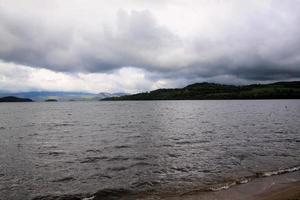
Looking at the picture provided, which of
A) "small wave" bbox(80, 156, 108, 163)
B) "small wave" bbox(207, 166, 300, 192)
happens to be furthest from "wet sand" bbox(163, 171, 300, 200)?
"small wave" bbox(80, 156, 108, 163)

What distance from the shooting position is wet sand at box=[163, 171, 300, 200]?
1720 centimetres

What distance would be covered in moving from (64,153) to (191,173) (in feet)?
50.9

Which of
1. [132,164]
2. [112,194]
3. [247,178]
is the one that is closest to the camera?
[112,194]

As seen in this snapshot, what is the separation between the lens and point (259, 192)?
18.5m

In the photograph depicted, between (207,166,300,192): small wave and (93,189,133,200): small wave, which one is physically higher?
(93,189,133,200): small wave

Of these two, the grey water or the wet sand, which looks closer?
the wet sand

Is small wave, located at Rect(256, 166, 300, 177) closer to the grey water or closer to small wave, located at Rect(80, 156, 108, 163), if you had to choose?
the grey water

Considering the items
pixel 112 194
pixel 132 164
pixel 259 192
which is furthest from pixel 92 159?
pixel 259 192

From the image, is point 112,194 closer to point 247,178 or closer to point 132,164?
point 132,164

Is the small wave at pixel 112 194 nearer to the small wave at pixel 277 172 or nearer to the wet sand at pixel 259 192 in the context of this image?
the wet sand at pixel 259 192

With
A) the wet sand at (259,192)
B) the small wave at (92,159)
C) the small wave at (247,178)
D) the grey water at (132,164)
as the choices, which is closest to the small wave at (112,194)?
the grey water at (132,164)

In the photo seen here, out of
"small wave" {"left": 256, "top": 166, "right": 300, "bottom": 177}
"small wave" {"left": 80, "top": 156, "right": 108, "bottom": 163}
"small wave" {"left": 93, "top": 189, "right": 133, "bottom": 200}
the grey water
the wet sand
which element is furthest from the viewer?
"small wave" {"left": 80, "top": 156, "right": 108, "bottom": 163}

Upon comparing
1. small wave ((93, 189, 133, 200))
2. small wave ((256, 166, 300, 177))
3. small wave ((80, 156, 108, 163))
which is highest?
small wave ((80, 156, 108, 163))

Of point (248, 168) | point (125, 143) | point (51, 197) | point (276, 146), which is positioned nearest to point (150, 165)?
point (248, 168)
